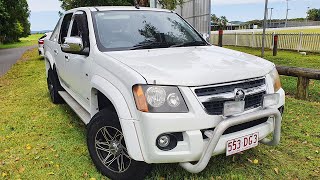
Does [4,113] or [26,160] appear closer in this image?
[26,160]

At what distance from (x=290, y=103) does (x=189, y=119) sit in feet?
13.4

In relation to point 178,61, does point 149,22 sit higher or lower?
higher

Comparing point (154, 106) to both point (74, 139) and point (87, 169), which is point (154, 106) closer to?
point (87, 169)

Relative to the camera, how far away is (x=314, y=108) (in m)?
5.76

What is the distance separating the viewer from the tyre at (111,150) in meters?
3.09

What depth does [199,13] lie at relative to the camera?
13219 millimetres

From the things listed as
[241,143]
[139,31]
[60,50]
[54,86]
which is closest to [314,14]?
[54,86]

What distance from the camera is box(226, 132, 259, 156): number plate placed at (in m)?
2.88

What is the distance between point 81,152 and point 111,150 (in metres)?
0.98

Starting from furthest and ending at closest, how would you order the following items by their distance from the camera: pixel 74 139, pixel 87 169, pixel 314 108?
pixel 314 108 → pixel 74 139 → pixel 87 169

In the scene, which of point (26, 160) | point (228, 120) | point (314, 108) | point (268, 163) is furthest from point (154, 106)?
point (314, 108)

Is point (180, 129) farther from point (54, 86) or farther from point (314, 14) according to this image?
point (314, 14)

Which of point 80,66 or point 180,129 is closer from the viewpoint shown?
point 180,129

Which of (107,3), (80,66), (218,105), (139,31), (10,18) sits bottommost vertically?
(218,105)
